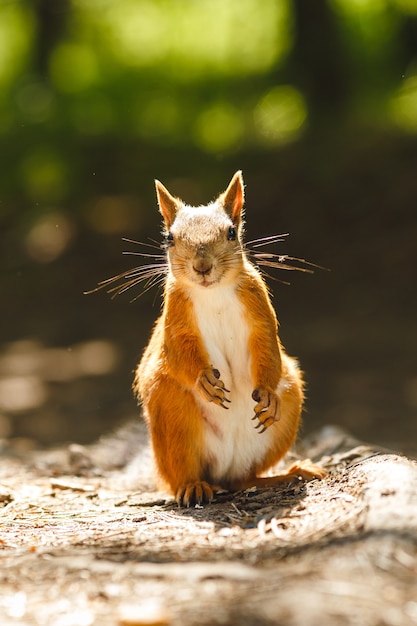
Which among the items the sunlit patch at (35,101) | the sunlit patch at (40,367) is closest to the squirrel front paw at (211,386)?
the sunlit patch at (40,367)

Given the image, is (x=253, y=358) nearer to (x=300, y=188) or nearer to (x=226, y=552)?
(x=226, y=552)

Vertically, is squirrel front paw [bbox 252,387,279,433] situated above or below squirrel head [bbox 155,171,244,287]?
below

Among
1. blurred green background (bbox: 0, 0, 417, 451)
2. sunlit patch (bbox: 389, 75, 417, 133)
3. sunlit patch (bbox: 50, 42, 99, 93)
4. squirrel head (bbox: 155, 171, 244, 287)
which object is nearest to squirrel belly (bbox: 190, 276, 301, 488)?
squirrel head (bbox: 155, 171, 244, 287)

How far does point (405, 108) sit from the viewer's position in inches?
434

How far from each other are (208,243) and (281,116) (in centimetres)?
887

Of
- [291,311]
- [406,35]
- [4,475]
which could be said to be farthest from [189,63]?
[4,475]

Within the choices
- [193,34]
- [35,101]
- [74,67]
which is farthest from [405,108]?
[74,67]

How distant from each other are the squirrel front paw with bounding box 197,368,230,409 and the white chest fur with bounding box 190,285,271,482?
0.41 ft

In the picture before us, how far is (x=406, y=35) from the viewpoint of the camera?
41.5 feet

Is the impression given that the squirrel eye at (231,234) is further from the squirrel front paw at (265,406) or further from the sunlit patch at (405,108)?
the sunlit patch at (405,108)

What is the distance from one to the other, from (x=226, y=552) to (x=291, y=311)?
22.2 feet

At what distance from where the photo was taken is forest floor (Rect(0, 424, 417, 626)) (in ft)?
6.75

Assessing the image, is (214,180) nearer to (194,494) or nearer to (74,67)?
(74,67)

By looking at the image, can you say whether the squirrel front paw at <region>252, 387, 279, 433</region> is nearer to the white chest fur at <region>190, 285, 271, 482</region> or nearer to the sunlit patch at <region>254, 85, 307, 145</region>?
the white chest fur at <region>190, 285, 271, 482</region>
